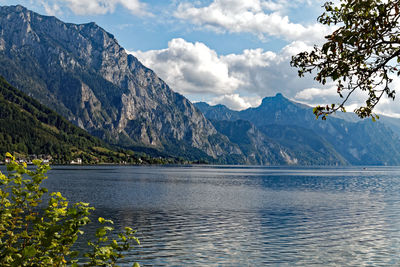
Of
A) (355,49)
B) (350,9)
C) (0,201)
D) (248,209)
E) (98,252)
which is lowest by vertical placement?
(248,209)

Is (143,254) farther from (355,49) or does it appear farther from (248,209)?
(248,209)

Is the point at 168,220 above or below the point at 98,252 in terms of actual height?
below

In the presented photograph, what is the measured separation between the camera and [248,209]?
83938mm

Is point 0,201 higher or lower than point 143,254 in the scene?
higher

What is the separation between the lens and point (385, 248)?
45.8 metres

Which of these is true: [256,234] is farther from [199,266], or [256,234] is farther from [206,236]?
[199,266]

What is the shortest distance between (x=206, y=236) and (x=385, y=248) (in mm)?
22466

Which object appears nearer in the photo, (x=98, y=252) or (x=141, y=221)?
(x=98, y=252)

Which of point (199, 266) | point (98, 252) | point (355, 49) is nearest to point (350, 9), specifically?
point (355, 49)

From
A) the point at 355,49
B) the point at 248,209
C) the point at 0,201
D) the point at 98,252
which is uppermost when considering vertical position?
the point at 355,49

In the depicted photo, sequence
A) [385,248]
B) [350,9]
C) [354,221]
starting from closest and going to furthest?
[350,9] → [385,248] → [354,221]

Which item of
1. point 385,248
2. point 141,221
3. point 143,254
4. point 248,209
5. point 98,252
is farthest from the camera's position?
point 248,209

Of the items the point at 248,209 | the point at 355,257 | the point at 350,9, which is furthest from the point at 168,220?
the point at 350,9

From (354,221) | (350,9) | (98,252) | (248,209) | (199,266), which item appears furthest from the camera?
(248,209)
